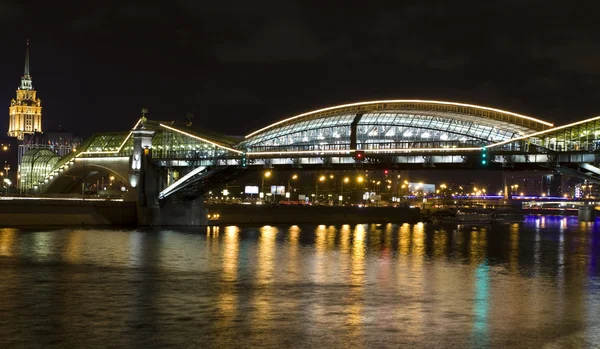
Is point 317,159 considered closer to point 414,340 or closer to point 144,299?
point 144,299

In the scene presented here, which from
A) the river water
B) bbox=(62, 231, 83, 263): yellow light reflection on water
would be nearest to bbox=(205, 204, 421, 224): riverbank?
bbox=(62, 231, 83, 263): yellow light reflection on water

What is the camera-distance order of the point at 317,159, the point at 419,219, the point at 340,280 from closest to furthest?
1. the point at 340,280
2. the point at 317,159
3. the point at 419,219

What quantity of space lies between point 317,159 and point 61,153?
94026 mm

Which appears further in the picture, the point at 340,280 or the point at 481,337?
the point at 340,280

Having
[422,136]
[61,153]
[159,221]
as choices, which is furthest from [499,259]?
[61,153]

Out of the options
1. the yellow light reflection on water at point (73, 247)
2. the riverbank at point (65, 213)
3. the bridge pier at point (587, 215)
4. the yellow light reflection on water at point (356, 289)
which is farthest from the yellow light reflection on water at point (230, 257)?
the bridge pier at point (587, 215)

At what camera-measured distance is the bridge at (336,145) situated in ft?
235

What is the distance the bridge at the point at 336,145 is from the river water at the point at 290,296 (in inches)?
553

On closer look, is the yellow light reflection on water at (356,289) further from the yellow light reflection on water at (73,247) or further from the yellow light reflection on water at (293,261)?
the yellow light reflection on water at (73,247)

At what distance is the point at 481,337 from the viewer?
24.9m

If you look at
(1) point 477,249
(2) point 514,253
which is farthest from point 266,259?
(1) point 477,249

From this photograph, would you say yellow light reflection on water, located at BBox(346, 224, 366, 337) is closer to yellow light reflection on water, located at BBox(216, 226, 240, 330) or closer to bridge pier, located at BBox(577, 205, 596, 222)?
yellow light reflection on water, located at BBox(216, 226, 240, 330)

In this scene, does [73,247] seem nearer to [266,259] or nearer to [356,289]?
[266,259]

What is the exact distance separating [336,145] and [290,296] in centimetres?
6020
